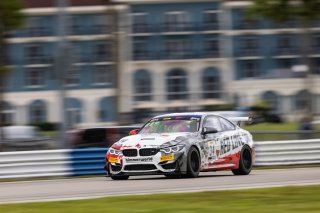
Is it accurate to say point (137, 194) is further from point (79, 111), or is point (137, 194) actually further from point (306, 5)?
point (79, 111)

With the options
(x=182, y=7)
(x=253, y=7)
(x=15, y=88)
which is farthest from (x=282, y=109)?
(x=253, y=7)

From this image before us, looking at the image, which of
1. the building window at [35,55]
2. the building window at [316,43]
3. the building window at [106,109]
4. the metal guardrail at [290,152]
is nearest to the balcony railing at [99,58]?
the building window at [106,109]

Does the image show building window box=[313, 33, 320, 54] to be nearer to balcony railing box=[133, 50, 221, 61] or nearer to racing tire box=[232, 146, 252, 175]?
balcony railing box=[133, 50, 221, 61]

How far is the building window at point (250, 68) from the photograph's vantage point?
261 feet

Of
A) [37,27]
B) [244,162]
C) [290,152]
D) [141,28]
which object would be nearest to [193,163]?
[244,162]

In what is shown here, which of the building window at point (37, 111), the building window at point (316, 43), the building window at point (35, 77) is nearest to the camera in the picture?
the building window at point (37, 111)

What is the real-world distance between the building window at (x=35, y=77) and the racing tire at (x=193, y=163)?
210ft

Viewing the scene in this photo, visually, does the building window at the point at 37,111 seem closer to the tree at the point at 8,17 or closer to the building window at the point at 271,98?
the building window at the point at 271,98

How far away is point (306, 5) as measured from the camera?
79.3ft

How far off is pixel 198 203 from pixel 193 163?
5.33 m

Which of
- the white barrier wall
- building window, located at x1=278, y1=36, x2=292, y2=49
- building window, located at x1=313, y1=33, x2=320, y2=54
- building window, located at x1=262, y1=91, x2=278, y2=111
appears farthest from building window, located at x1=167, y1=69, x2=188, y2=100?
the white barrier wall

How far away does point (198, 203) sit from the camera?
11266 mm

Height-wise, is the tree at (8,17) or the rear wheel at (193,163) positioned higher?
the tree at (8,17)

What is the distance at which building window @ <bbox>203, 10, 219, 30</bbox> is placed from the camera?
79.2 m
